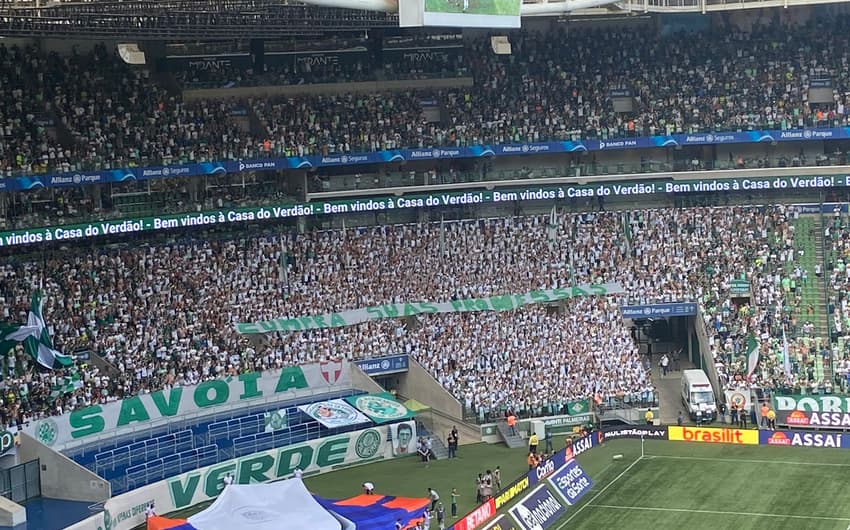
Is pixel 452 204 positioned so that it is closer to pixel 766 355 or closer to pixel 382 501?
pixel 766 355

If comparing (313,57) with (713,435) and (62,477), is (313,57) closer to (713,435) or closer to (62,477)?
(713,435)

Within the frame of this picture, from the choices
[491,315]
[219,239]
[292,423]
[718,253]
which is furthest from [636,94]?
[292,423]

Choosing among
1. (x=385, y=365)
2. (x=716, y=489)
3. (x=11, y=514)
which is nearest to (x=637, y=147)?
(x=385, y=365)

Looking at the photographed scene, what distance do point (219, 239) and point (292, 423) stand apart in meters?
9.49

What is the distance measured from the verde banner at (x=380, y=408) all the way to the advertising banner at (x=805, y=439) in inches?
453

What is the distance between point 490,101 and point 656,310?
10702mm

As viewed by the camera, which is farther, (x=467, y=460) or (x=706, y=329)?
(x=706, y=329)

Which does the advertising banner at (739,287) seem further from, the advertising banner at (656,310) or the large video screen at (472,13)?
the large video screen at (472,13)

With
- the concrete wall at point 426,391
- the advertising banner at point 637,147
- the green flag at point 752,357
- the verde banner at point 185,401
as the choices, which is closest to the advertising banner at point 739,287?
the green flag at point 752,357

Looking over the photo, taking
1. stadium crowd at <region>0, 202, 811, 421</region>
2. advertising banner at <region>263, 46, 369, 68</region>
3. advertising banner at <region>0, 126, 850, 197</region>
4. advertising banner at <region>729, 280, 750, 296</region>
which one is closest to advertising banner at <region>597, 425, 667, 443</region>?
stadium crowd at <region>0, 202, 811, 421</region>

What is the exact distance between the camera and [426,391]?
50844 millimetres

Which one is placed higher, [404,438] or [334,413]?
[334,413]

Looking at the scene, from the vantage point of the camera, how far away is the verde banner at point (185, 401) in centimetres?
4184

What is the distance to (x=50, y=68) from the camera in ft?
168
